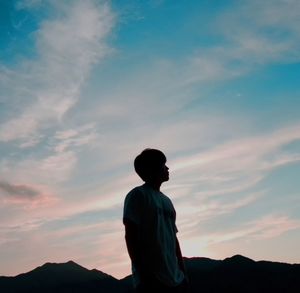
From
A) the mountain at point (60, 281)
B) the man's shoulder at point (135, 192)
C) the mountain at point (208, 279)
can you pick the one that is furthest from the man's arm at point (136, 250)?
the mountain at point (60, 281)

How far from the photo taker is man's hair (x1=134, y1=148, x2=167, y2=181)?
5016 mm

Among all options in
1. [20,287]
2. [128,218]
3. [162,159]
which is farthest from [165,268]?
[20,287]

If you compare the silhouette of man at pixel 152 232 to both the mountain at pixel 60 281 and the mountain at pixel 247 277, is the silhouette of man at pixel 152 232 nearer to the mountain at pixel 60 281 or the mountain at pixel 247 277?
the mountain at pixel 247 277

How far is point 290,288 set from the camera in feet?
319

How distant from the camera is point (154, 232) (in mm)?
4711

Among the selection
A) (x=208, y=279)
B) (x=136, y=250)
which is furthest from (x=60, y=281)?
(x=136, y=250)

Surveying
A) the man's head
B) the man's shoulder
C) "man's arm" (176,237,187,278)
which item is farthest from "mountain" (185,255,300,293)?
the man's shoulder

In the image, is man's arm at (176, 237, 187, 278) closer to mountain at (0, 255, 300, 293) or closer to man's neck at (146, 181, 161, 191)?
man's neck at (146, 181, 161, 191)

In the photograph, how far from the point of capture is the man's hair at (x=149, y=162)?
197 inches

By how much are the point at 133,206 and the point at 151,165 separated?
0.56 meters

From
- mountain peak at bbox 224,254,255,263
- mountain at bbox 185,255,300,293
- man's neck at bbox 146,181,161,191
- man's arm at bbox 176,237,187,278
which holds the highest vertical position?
mountain peak at bbox 224,254,255,263

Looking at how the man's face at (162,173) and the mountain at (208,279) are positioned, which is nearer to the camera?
the man's face at (162,173)

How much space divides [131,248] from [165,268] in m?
0.45

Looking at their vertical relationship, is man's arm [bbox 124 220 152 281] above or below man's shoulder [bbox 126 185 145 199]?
below
